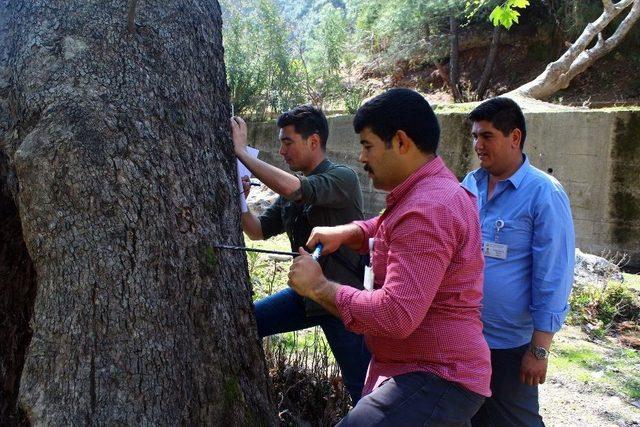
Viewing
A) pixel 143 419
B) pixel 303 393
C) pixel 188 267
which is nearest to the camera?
pixel 143 419

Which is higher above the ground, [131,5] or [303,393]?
[131,5]

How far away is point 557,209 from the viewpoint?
2.64 meters

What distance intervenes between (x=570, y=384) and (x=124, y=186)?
3.70m

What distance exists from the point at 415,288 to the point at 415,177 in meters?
0.38

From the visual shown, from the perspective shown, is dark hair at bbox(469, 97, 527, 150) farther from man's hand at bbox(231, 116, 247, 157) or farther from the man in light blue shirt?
man's hand at bbox(231, 116, 247, 157)

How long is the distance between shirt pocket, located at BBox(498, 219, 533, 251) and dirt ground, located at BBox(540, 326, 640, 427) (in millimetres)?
1855

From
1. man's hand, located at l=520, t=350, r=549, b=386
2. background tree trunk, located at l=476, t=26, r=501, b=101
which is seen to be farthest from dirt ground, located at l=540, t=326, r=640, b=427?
background tree trunk, located at l=476, t=26, r=501, b=101

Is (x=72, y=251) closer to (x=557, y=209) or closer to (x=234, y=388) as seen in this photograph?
(x=234, y=388)

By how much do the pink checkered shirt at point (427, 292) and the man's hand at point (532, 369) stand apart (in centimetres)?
73

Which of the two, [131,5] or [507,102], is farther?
[507,102]

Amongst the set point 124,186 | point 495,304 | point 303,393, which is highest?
point 124,186

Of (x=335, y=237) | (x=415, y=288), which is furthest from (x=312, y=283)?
(x=335, y=237)

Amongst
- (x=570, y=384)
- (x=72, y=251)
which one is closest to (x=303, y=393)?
(x=72, y=251)

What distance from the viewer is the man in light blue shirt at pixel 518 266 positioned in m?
2.59
